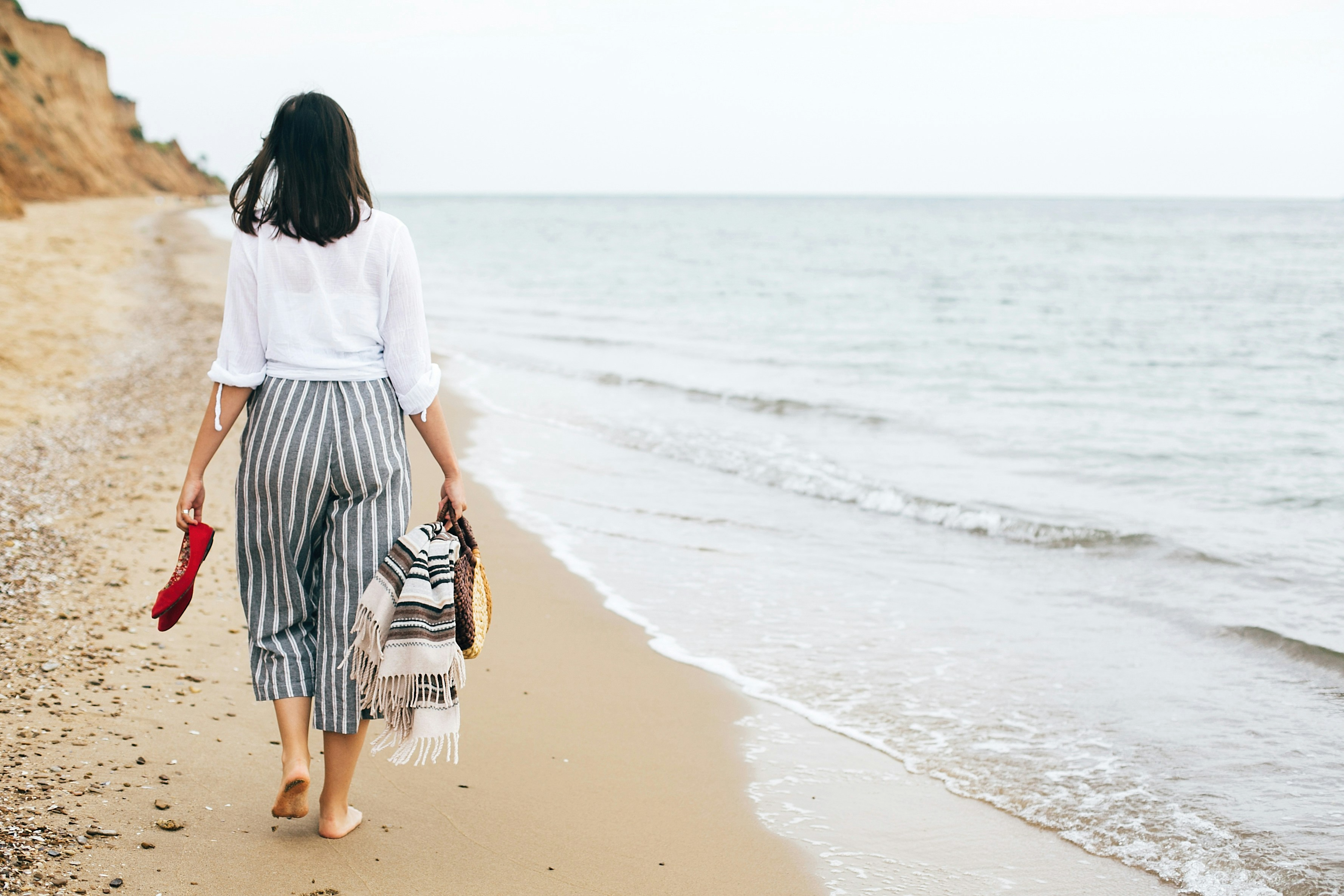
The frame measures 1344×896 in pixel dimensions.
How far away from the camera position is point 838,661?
4.31m

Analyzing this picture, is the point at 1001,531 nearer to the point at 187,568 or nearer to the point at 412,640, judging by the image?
the point at 412,640

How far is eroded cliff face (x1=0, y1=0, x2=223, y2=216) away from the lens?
132 ft

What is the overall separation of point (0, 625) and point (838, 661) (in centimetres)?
312

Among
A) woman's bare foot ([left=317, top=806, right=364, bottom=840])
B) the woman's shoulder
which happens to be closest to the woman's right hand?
the woman's shoulder

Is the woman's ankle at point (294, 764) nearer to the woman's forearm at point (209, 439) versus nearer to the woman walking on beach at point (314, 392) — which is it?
the woman walking on beach at point (314, 392)

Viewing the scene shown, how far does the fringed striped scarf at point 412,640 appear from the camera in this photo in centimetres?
233

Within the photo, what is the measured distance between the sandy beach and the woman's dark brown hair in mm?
1495

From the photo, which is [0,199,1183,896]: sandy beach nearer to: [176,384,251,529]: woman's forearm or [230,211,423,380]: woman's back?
[176,384,251,529]: woman's forearm

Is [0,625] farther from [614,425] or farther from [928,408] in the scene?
[928,408]

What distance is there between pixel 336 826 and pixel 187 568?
764mm

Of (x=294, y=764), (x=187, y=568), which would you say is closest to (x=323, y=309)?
(x=187, y=568)

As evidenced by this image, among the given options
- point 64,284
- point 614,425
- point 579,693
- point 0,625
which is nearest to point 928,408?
point 614,425

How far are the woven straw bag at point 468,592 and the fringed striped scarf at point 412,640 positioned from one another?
0.02m

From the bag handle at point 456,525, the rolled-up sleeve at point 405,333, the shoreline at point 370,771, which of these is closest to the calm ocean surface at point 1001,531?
the shoreline at point 370,771
